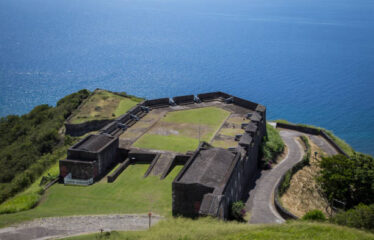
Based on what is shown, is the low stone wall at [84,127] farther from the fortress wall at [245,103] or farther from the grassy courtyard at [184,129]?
Answer: the fortress wall at [245,103]

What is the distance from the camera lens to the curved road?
99.5 ft

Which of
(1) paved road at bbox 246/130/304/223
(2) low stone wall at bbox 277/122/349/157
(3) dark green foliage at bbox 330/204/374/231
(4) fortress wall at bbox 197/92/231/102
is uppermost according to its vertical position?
(4) fortress wall at bbox 197/92/231/102

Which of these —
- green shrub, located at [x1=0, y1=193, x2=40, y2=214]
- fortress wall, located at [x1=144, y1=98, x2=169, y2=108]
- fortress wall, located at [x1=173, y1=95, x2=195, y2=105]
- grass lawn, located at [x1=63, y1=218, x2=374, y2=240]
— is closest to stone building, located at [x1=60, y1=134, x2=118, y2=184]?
green shrub, located at [x1=0, y1=193, x2=40, y2=214]

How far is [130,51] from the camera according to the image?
126438 mm

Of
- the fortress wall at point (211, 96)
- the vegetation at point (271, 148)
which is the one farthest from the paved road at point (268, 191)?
the fortress wall at point (211, 96)

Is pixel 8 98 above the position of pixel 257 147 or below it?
above

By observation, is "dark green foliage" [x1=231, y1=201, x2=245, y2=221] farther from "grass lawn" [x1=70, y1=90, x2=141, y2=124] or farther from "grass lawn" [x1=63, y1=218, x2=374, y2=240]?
"grass lawn" [x1=70, y1=90, x2=141, y2=124]

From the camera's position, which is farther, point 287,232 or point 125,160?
point 125,160

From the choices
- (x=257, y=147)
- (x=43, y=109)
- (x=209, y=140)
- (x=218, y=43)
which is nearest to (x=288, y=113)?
(x=257, y=147)

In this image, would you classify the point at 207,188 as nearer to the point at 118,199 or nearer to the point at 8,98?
the point at 118,199

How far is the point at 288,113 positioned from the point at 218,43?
73.7 m

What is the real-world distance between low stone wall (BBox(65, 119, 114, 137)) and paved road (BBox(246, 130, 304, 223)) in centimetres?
2428

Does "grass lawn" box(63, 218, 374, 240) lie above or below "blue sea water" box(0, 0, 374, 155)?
below

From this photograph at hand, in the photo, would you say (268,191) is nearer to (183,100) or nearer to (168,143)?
(168,143)
